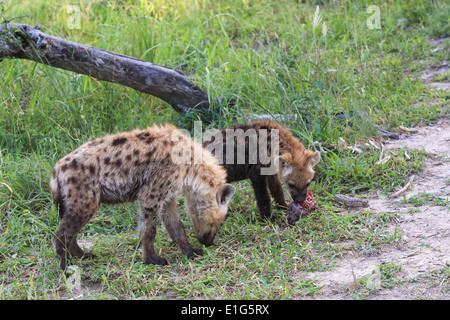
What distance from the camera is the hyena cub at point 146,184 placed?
398cm

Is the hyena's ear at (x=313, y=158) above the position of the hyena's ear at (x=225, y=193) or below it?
above

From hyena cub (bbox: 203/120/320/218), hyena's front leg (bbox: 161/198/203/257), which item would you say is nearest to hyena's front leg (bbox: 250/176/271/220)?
hyena cub (bbox: 203/120/320/218)

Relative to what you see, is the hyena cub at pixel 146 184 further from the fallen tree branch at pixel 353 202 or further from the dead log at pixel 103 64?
the dead log at pixel 103 64

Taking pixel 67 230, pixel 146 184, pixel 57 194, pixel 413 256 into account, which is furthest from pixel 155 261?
pixel 413 256

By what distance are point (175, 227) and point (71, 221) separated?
79cm

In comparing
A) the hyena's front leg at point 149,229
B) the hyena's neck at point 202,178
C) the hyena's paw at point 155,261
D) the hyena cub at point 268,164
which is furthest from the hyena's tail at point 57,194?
the hyena cub at point 268,164

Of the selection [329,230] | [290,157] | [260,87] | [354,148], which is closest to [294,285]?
[329,230]

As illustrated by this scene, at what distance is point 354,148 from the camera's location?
546cm

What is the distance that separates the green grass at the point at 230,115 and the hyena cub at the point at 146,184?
22 centimetres

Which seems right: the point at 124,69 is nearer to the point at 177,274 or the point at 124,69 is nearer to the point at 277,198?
the point at 277,198

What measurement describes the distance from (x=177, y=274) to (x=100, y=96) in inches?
105

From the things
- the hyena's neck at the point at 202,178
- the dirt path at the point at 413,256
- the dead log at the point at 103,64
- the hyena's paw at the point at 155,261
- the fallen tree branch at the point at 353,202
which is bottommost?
the hyena's paw at the point at 155,261

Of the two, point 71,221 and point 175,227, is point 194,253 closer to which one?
point 175,227

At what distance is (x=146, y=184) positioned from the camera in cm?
418
